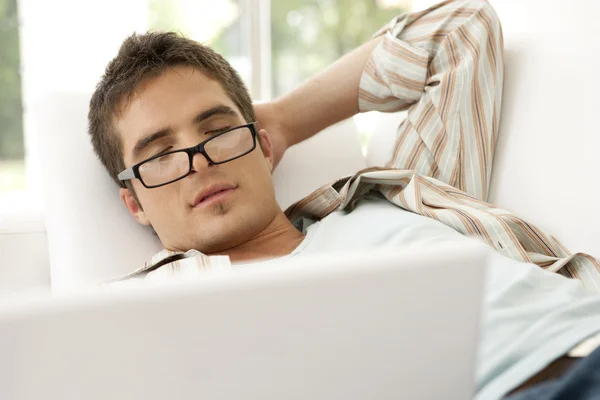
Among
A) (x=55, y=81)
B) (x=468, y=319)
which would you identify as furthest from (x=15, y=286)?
(x=55, y=81)

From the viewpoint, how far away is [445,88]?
1520 mm

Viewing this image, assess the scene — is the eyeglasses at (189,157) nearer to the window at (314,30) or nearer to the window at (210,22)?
the window at (210,22)

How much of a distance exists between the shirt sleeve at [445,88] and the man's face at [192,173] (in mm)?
370

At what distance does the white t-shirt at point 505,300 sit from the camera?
2.61 ft

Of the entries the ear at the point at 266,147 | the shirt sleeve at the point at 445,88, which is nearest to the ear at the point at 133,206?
the ear at the point at 266,147

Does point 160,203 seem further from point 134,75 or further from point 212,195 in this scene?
point 134,75

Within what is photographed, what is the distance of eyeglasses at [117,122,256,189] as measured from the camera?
1.31m

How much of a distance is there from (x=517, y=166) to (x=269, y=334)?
3.58 ft

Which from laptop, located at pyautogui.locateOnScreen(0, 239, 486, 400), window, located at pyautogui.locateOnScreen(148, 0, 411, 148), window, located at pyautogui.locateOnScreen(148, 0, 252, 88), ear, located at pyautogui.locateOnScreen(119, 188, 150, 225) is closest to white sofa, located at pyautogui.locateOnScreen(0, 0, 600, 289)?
ear, located at pyautogui.locateOnScreen(119, 188, 150, 225)

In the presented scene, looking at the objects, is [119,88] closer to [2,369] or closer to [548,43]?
[548,43]

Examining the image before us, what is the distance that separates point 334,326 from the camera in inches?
19.6

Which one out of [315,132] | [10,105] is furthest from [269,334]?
[10,105]

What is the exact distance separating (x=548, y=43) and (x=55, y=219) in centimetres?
113

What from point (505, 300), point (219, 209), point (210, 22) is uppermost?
point (210, 22)
